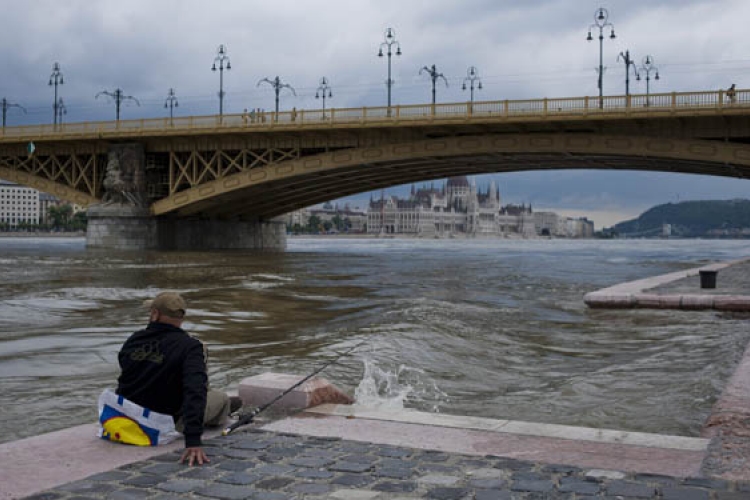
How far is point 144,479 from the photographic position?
4742mm

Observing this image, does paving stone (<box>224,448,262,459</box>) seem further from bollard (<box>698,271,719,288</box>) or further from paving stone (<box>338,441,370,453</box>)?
bollard (<box>698,271,719,288</box>)

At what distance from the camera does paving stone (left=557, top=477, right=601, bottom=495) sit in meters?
4.44

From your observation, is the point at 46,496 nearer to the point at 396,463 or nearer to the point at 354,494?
the point at 354,494

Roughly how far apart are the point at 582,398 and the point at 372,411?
9.87 ft

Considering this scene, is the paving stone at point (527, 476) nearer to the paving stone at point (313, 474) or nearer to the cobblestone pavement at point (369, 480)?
the cobblestone pavement at point (369, 480)

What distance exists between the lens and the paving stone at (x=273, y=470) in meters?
4.89

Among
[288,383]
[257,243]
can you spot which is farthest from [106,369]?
[257,243]

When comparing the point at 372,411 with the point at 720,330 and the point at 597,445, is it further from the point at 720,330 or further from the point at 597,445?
the point at 720,330

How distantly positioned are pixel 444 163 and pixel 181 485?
45621mm

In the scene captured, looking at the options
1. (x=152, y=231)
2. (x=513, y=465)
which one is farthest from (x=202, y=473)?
(x=152, y=231)

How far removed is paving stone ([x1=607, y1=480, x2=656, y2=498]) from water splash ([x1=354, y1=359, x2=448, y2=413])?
10.7 ft

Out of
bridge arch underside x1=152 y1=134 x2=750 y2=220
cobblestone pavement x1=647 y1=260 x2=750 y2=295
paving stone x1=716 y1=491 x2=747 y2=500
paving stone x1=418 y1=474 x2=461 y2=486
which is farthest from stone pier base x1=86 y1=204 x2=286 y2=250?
paving stone x1=716 y1=491 x2=747 y2=500

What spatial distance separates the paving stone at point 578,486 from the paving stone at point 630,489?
0.08m

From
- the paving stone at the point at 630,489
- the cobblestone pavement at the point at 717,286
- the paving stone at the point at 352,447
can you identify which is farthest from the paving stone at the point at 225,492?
the cobblestone pavement at the point at 717,286
